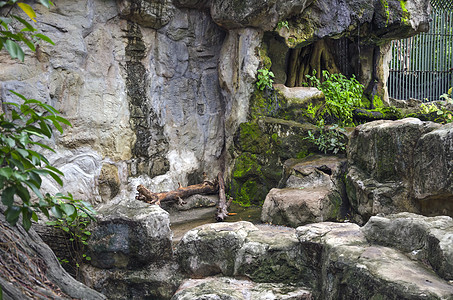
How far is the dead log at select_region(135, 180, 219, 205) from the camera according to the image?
5949 millimetres

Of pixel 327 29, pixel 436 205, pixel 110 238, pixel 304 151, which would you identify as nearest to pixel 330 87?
pixel 327 29

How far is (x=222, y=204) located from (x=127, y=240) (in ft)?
7.04

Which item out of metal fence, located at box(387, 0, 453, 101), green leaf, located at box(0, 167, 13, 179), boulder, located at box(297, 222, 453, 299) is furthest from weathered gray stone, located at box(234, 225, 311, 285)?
metal fence, located at box(387, 0, 453, 101)

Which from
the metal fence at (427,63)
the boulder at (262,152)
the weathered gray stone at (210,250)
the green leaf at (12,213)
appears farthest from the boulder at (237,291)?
the metal fence at (427,63)

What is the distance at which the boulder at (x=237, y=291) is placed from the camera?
352 cm

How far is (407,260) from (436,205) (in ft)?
5.40

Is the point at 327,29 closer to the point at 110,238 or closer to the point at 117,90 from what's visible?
the point at 117,90

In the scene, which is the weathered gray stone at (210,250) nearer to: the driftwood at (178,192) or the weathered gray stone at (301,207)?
the weathered gray stone at (301,207)

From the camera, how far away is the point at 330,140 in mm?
6199

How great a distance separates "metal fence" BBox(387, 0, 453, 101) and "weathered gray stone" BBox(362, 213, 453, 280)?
9.62m

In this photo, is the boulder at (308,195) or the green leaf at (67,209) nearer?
the green leaf at (67,209)

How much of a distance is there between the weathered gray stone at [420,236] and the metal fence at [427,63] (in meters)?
9.62

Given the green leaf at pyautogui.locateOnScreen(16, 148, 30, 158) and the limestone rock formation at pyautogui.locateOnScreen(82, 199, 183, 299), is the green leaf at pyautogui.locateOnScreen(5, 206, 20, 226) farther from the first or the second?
the limestone rock formation at pyautogui.locateOnScreen(82, 199, 183, 299)

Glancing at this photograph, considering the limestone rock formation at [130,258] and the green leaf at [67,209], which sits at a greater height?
the green leaf at [67,209]
